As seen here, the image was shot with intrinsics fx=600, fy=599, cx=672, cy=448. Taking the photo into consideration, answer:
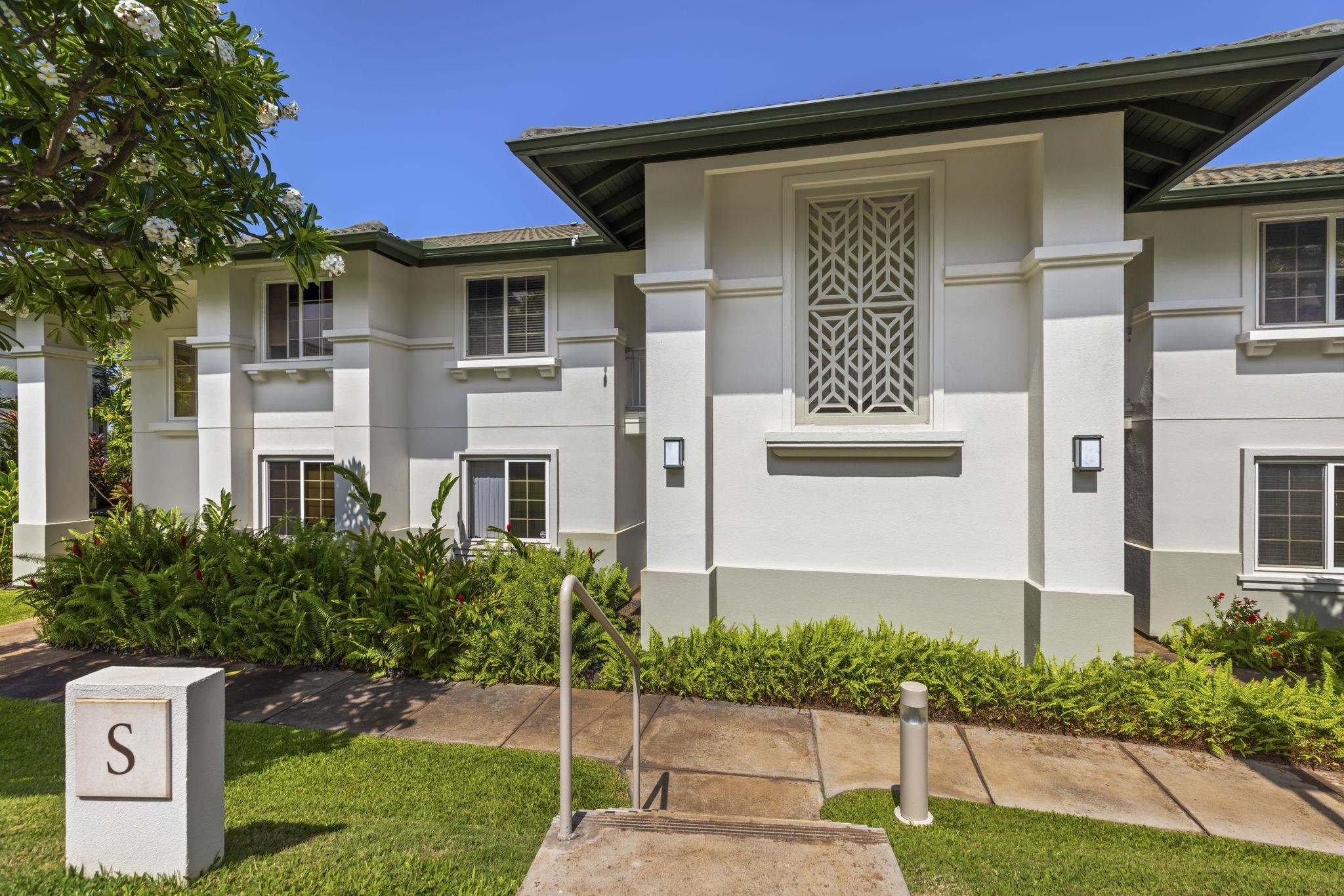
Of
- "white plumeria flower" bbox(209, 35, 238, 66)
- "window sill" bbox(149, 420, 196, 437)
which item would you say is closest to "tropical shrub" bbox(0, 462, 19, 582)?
"window sill" bbox(149, 420, 196, 437)

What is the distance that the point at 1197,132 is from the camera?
6188 mm

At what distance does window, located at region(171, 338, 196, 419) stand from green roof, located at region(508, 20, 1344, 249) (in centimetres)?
934

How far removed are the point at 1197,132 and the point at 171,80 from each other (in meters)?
9.46

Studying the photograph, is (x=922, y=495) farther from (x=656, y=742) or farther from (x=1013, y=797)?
(x=656, y=742)

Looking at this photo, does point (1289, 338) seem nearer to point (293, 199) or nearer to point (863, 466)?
point (863, 466)

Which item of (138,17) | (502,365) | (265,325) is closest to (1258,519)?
(502,365)

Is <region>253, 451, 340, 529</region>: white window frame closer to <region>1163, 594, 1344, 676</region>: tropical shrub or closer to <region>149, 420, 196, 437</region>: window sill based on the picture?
<region>149, 420, 196, 437</region>: window sill

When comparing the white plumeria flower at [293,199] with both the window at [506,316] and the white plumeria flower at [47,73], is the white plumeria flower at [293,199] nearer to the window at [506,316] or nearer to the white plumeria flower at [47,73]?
the white plumeria flower at [47,73]

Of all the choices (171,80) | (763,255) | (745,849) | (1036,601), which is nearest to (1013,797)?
(1036,601)

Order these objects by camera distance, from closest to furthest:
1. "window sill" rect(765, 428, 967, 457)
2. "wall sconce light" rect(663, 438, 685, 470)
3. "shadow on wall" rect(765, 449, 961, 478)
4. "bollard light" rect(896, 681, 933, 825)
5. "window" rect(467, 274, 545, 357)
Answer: "bollard light" rect(896, 681, 933, 825) → "window sill" rect(765, 428, 967, 457) → "shadow on wall" rect(765, 449, 961, 478) → "wall sconce light" rect(663, 438, 685, 470) → "window" rect(467, 274, 545, 357)

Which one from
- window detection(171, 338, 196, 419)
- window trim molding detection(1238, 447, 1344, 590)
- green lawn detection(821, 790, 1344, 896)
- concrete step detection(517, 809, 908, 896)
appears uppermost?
window detection(171, 338, 196, 419)

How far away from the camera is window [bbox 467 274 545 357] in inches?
393

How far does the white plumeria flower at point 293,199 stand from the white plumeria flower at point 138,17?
153 cm

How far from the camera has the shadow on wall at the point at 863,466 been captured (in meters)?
6.44
